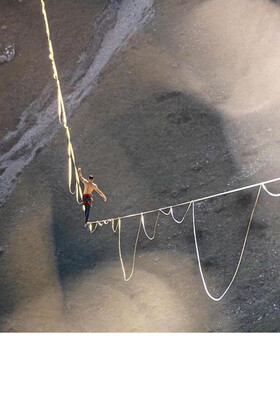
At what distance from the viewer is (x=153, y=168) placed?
2344 cm

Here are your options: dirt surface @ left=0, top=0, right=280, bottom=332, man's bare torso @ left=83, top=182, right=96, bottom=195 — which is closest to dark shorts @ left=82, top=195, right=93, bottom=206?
man's bare torso @ left=83, top=182, right=96, bottom=195

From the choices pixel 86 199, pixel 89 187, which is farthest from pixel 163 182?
pixel 89 187

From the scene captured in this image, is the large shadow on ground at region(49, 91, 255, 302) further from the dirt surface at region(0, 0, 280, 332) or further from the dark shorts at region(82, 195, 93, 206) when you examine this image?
the dark shorts at region(82, 195, 93, 206)

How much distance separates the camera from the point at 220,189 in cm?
2206

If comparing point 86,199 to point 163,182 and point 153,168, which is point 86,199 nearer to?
point 163,182

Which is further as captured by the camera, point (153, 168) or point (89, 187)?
point (153, 168)

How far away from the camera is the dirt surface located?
762 inches

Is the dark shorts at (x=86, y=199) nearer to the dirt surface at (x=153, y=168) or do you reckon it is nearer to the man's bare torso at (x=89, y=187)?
the man's bare torso at (x=89, y=187)

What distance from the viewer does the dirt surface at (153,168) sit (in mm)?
19359

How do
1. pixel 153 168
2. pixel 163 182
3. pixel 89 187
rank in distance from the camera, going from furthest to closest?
pixel 153 168 < pixel 163 182 < pixel 89 187

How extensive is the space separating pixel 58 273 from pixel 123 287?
7.17 ft

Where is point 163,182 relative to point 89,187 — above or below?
below

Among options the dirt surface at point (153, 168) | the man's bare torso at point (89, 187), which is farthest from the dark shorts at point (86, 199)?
the dirt surface at point (153, 168)

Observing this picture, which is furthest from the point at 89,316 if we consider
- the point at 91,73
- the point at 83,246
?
the point at 91,73
